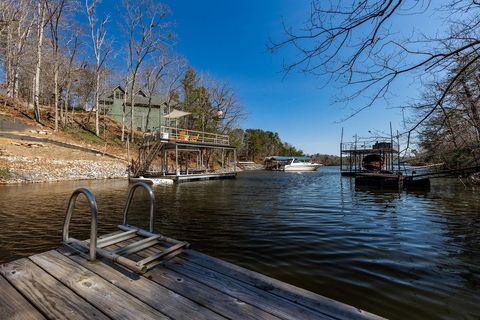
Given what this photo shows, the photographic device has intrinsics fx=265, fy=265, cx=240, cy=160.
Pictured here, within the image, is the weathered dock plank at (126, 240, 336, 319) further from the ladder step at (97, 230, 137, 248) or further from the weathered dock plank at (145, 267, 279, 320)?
the ladder step at (97, 230, 137, 248)

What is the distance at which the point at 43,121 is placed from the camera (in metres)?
31.4

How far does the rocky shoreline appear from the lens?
18.2 m

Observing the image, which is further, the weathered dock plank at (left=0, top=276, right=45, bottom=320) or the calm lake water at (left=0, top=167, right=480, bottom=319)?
the calm lake water at (left=0, top=167, right=480, bottom=319)

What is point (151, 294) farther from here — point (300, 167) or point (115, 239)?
point (300, 167)

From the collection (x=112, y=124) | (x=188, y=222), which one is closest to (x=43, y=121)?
(x=112, y=124)

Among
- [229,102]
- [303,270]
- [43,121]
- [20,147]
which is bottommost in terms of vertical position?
[303,270]

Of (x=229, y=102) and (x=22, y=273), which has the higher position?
(x=229, y=102)

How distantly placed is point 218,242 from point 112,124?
4191cm

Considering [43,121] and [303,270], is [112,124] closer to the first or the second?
[43,121]

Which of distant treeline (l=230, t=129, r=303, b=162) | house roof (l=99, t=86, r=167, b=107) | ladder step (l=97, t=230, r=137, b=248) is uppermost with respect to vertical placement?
house roof (l=99, t=86, r=167, b=107)

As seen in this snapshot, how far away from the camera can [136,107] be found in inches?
1907

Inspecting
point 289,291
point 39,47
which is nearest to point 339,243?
point 289,291

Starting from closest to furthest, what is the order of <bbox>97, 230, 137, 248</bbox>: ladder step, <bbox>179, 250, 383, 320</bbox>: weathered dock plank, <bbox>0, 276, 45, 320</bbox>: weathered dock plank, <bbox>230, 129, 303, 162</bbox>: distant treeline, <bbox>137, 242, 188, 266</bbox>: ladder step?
<bbox>0, 276, 45, 320</bbox>: weathered dock plank
<bbox>179, 250, 383, 320</bbox>: weathered dock plank
<bbox>137, 242, 188, 266</bbox>: ladder step
<bbox>97, 230, 137, 248</bbox>: ladder step
<bbox>230, 129, 303, 162</bbox>: distant treeline

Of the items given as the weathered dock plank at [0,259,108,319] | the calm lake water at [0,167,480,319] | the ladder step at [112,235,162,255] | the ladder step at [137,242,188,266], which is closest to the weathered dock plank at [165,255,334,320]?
the ladder step at [137,242,188,266]
